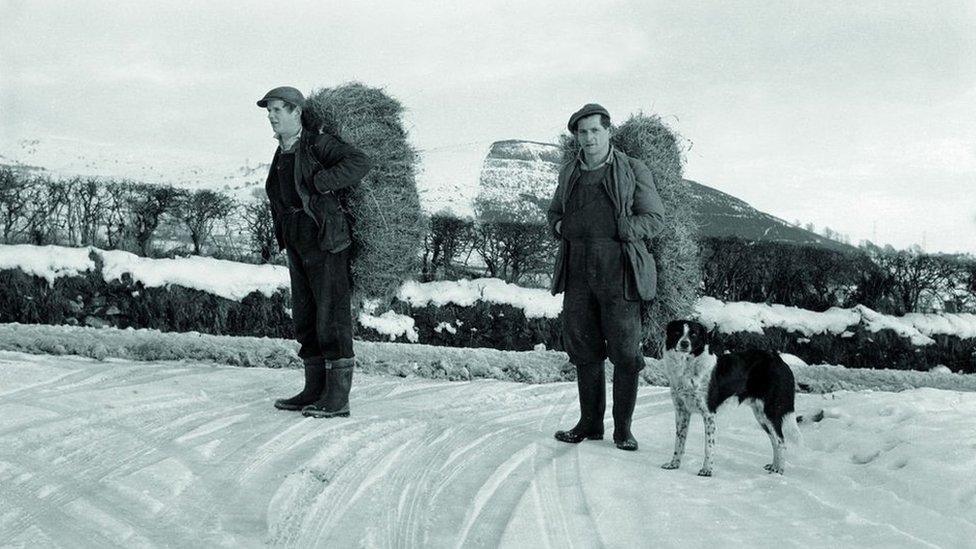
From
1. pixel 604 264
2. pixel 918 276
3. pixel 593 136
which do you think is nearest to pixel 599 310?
pixel 604 264

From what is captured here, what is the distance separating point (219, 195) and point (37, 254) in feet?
8.94

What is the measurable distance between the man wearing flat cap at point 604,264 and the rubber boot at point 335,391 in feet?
5.11

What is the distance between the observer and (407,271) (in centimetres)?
660

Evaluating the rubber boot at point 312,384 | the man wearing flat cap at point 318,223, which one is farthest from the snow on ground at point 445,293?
the man wearing flat cap at point 318,223

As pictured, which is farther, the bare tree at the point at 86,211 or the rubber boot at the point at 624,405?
the bare tree at the point at 86,211

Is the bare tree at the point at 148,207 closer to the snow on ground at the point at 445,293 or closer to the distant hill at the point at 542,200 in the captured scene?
the snow on ground at the point at 445,293

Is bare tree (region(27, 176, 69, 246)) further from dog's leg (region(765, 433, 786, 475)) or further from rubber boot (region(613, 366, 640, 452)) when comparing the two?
dog's leg (region(765, 433, 786, 475))

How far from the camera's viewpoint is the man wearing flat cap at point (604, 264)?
5.39 m

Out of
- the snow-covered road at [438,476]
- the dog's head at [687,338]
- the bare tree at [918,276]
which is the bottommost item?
the snow-covered road at [438,476]

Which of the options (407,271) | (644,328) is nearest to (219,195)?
(407,271)

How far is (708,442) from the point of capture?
15.7 feet

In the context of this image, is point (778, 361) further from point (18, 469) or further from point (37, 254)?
point (37, 254)

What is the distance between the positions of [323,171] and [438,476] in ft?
7.50

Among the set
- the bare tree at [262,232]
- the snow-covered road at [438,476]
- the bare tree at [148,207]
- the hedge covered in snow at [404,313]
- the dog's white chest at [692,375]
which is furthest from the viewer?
the bare tree at [148,207]
